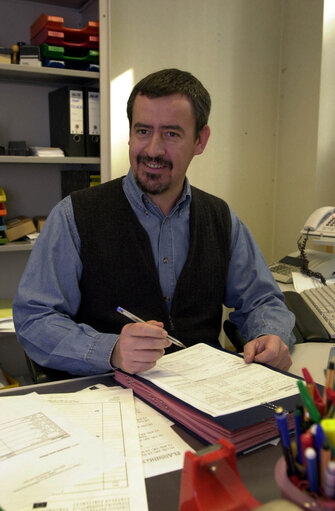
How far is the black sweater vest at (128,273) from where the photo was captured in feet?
4.44

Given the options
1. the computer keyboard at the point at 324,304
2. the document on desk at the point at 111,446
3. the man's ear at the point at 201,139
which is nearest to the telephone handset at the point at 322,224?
the computer keyboard at the point at 324,304

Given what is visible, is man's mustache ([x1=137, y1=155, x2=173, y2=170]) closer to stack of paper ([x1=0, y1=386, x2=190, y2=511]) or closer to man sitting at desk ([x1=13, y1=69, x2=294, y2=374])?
man sitting at desk ([x1=13, y1=69, x2=294, y2=374])

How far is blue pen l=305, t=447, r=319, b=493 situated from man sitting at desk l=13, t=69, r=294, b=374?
0.76 m

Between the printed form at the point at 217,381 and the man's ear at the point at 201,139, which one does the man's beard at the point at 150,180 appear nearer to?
the man's ear at the point at 201,139

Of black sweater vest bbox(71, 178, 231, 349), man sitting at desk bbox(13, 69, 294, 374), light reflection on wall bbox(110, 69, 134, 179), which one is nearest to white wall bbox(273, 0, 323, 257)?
light reflection on wall bbox(110, 69, 134, 179)

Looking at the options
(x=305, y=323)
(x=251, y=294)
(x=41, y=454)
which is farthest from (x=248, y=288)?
(x=41, y=454)

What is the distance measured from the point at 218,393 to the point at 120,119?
2.02 meters

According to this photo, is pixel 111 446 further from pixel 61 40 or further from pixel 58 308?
pixel 61 40

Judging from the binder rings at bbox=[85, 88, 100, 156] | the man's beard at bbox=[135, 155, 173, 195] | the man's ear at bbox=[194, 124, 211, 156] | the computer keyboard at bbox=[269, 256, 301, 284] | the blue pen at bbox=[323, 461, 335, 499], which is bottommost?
the computer keyboard at bbox=[269, 256, 301, 284]

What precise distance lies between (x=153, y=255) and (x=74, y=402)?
58cm

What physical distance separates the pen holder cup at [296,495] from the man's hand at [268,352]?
0.49 meters

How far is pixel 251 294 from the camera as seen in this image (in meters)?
1.49

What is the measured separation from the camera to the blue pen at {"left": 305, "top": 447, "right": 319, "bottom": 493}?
1.50 feet

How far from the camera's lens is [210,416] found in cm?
76
